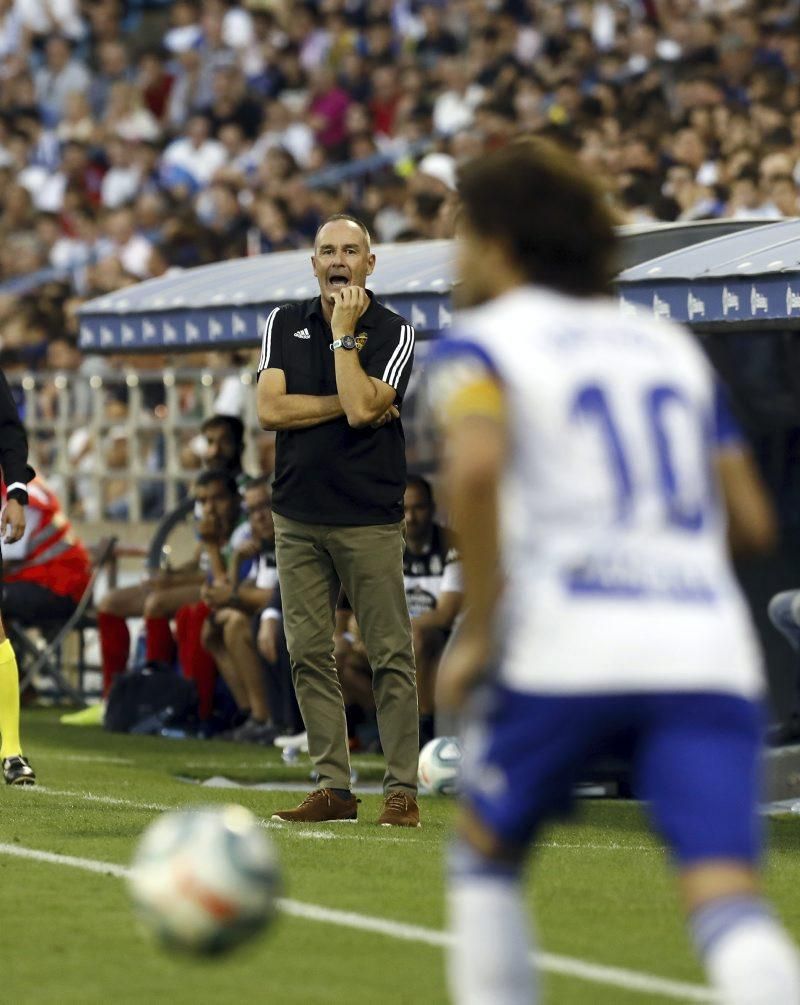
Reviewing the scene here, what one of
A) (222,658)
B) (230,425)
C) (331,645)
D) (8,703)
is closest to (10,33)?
(230,425)

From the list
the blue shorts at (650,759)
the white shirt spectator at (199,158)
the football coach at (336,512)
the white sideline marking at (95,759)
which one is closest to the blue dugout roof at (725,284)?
the football coach at (336,512)

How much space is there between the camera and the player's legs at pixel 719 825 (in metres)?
3.56

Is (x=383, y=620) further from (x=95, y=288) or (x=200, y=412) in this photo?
(x=95, y=288)

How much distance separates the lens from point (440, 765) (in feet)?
32.8

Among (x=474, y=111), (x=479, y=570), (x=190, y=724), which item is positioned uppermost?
(x=474, y=111)

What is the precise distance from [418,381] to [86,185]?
1105cm

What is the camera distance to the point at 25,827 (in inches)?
338

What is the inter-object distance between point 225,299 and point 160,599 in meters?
1.86

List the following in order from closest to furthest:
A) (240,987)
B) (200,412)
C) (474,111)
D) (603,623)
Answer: (603,623), (240,987), (200,412), (474,111)

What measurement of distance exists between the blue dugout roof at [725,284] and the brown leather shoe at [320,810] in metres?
2.78

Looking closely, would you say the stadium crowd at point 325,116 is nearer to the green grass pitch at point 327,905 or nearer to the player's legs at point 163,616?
the player's legs at point 163,616

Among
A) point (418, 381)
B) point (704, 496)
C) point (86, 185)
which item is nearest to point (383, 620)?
point (704, 496)

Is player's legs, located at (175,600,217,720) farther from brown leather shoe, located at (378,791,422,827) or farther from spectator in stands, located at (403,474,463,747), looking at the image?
brown leather shoe, located at (378,791,422,827)

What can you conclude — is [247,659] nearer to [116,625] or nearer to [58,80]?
[116,625]
